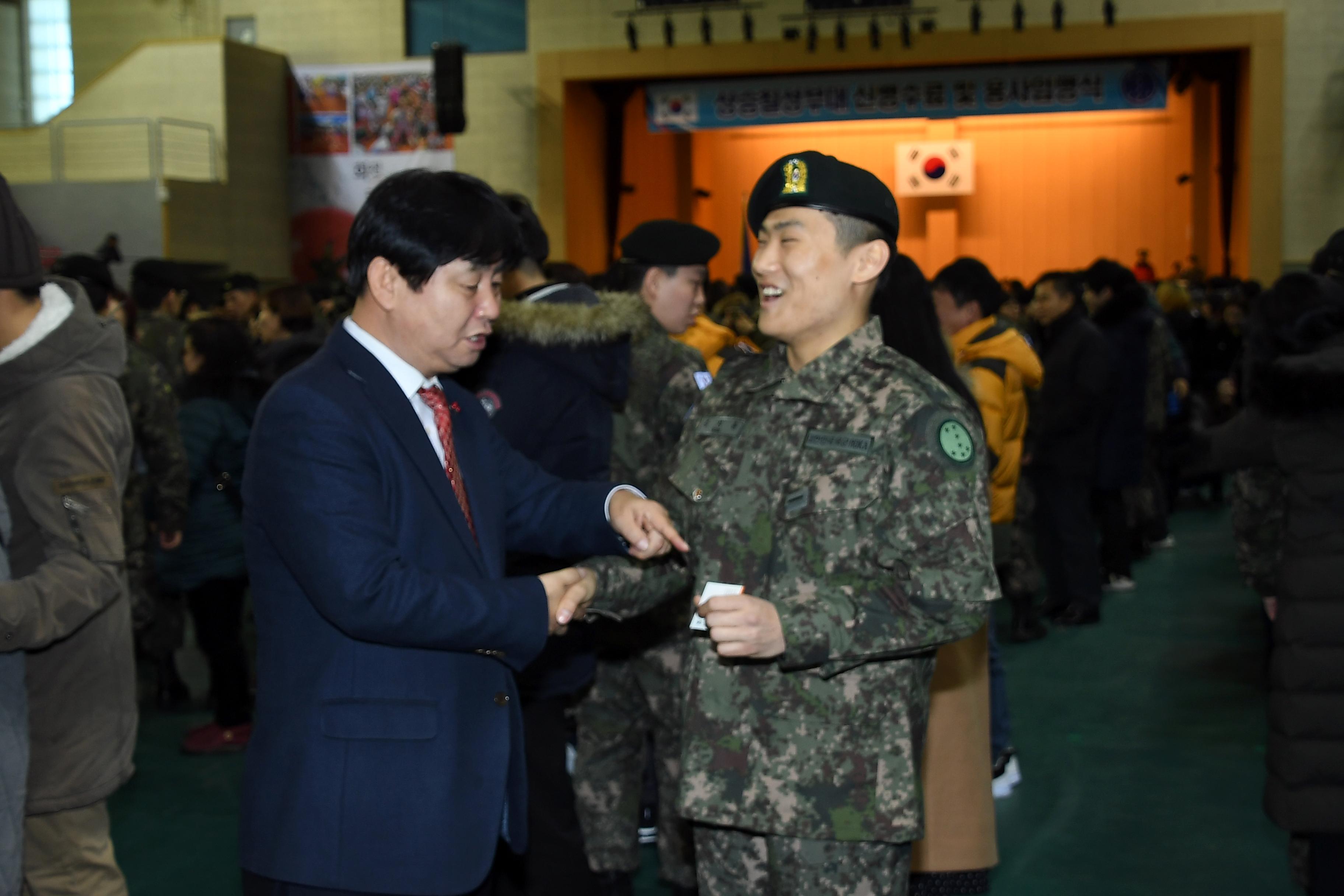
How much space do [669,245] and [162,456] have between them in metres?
2.11

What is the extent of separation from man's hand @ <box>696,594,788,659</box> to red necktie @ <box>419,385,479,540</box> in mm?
408

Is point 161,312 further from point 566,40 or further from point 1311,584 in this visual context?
point 566,40

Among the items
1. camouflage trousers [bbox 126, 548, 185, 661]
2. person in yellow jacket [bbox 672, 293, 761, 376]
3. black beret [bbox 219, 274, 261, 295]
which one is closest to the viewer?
person in yellow jacket [bbox 672, 293, 761, 376]

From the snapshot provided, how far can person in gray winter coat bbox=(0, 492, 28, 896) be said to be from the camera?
6.10 ft

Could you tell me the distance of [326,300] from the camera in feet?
22.3

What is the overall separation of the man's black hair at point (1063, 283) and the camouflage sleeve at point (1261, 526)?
2826 mm

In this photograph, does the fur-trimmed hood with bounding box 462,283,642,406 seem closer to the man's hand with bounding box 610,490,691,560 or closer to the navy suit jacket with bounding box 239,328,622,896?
the man's hand with bounding box 610,490,691,560

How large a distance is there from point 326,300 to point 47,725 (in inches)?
190

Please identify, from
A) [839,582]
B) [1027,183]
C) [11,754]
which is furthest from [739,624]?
[1027,183]

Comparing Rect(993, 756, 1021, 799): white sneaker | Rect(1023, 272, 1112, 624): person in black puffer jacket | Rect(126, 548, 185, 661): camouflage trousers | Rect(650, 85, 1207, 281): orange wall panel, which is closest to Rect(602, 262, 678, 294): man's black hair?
Rect(993, 756, 1021, 799): white sneaker

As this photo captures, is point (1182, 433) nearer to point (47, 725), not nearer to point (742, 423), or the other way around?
point (742, 423)

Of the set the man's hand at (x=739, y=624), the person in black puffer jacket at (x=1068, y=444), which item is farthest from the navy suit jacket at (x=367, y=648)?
the person in black puffer jacket at (x=1068, y=444)

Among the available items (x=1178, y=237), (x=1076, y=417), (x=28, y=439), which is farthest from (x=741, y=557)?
(x=1178, y=237)

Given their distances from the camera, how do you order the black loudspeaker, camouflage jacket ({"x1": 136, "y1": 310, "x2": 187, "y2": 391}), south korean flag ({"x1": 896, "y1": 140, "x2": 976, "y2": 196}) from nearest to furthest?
camouflage jacket ({"x1": 136, "y1": 310, "x2": 187, "y2": 391}) < the black loudspeaker < south korean flag ({"x1": 896, "y1": 140, "x2": 976, "y2": 196})
